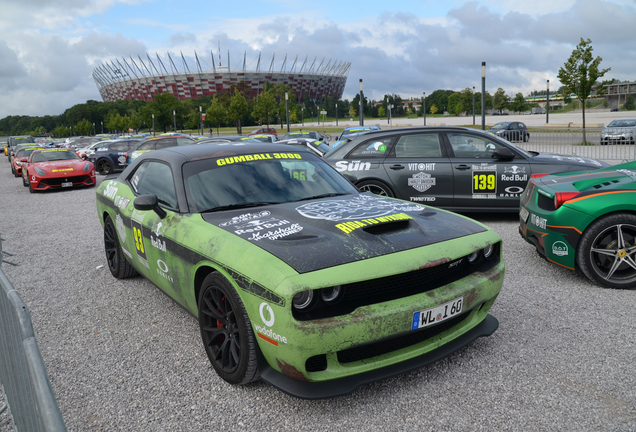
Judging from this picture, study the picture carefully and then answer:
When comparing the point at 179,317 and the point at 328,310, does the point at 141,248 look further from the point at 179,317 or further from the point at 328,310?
the point at 328,310

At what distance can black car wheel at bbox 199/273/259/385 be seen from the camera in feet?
8.64

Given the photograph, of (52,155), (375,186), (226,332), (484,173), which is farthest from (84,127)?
(226,332)

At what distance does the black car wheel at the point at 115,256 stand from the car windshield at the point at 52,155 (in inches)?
469

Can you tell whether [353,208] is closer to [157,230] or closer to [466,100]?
[157,230]

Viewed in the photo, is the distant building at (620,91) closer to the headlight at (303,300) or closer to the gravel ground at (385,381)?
the gravel ground at (385,381)

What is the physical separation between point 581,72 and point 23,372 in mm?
25638

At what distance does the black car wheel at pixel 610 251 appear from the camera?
4.14m

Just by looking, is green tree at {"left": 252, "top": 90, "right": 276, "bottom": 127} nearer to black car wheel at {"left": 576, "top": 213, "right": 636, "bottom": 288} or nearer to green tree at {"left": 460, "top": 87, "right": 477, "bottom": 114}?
green tree at {"left": 460, "top": 87, "right": 477, "bottom": 114}

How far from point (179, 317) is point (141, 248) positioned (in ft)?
2.24

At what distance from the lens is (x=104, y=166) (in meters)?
20.4

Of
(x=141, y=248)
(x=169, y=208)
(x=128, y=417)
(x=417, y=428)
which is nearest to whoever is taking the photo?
(x=417, y=428)

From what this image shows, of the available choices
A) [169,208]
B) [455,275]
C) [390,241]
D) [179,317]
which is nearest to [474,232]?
[455,275]

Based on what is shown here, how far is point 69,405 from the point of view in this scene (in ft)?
9.15

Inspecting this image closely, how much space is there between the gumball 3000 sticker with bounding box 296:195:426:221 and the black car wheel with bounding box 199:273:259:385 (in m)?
0.78
